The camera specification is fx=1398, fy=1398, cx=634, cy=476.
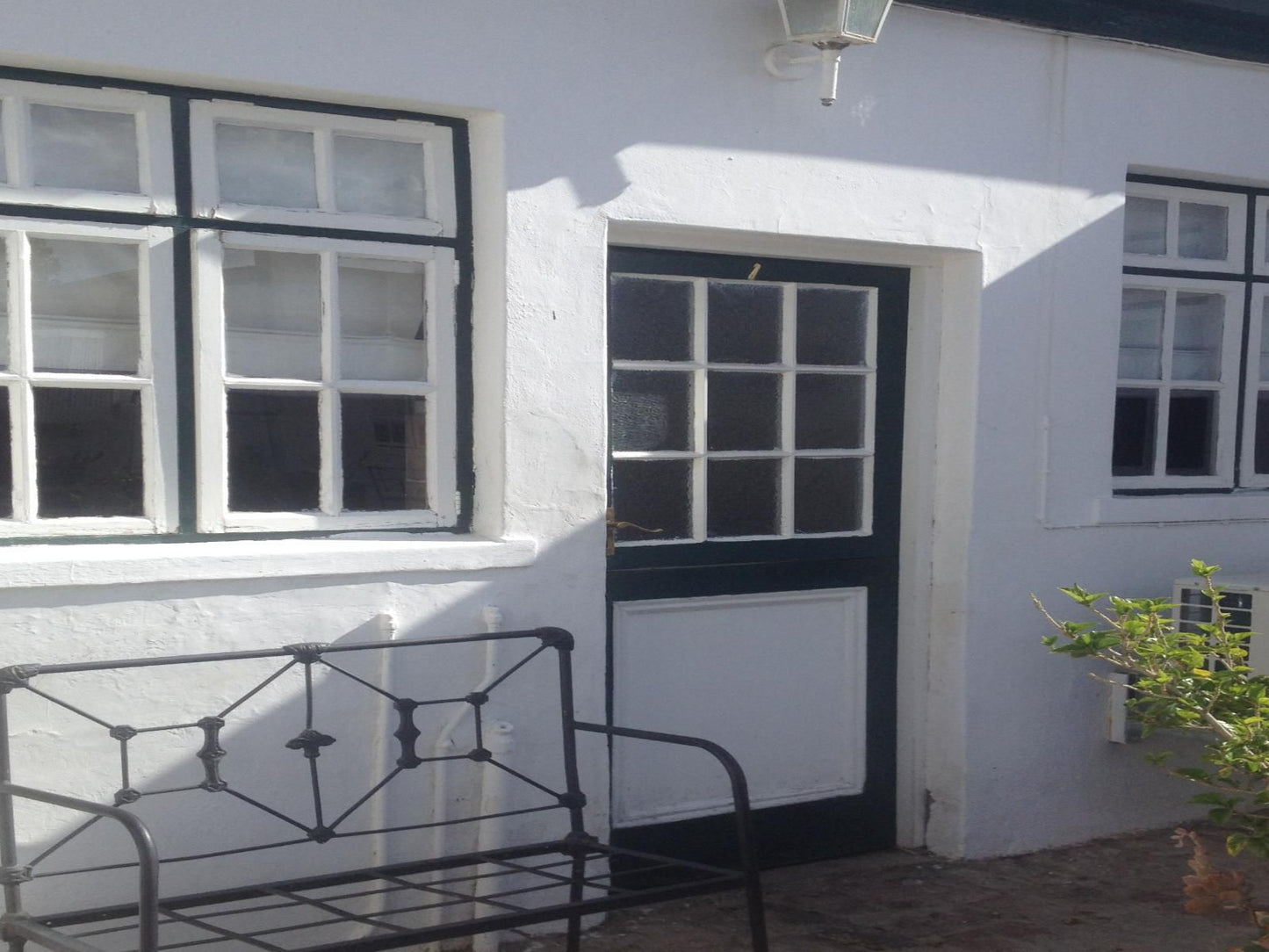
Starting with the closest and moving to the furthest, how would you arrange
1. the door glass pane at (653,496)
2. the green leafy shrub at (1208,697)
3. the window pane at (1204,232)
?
1. the green leafy shrub at (1208,697)
2. the door glass pane at (653,496)
3. the window pane at (1204,232)

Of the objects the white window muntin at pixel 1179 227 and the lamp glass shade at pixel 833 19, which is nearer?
the lamp glass shade at pixel 833 19

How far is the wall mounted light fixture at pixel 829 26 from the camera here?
4.32m

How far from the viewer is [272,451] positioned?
3.99 meters

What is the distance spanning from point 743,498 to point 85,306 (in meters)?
2.23

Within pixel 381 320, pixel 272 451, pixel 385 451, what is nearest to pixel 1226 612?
pixel 385 451

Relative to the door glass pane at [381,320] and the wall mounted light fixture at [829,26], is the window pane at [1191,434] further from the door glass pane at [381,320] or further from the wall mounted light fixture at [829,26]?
the door glass pane at [381,320]

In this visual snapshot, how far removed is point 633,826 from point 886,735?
1.08 metres

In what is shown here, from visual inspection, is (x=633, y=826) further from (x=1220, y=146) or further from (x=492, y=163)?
(x=1220, y=146)

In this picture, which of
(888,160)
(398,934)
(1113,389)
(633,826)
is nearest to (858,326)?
(888,160)

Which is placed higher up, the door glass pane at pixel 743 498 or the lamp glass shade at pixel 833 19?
the lamp glass shade at pixel 833 19

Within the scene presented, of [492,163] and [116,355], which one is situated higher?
[492,163]

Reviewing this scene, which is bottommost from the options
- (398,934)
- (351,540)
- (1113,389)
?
(398,934)

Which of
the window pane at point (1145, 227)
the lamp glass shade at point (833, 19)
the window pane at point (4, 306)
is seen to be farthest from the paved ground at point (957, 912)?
the lamp glass shade at point (833, 19)

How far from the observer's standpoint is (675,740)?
3.58m
